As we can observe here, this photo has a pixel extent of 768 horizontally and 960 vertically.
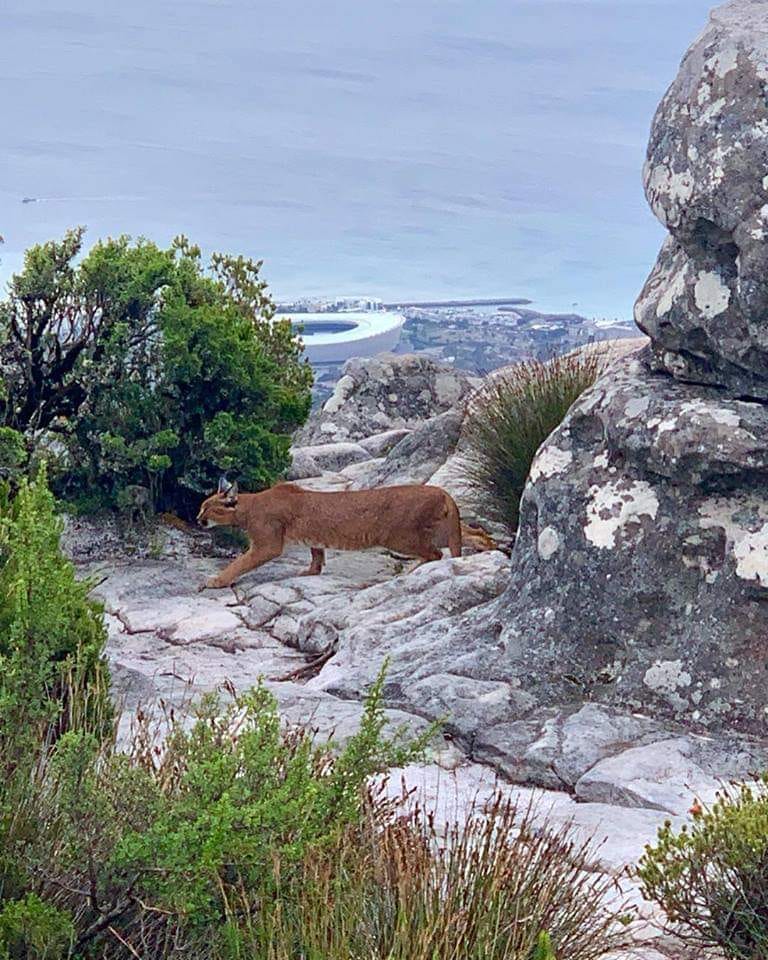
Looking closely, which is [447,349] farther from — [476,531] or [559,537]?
[559,537]

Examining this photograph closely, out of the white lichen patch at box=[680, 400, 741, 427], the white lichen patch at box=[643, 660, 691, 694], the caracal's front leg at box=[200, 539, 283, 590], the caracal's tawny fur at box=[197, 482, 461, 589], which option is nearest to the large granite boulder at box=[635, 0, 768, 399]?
the white lichen patch at box=[680, 400, 741, 427]

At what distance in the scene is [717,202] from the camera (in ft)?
20.6

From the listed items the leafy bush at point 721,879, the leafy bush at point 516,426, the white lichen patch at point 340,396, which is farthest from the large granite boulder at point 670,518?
the white lichen patch at point 340,396

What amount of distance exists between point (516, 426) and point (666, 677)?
14.4ft

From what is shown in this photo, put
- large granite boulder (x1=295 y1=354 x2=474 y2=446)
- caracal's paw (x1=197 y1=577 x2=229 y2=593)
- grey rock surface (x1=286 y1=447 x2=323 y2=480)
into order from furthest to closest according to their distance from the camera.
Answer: large granite boulder (x1=295 y1=354 x2=474 y2=446)
grey rock surface (x1=286 y1=447 x2=323 y2=480)
caracal's paw (x1=197 y1=577 x2=229 y2=593)

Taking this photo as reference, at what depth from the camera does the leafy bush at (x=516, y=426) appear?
1037 centimetres

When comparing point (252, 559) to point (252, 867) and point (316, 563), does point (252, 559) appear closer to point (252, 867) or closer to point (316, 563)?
point (316, 563)

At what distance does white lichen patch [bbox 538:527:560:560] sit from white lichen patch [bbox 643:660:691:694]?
802 millimetres

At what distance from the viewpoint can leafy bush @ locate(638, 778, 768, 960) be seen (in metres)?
3.91

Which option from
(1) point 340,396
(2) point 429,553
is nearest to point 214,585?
(2) point 429,553

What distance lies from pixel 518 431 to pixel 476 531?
927mm

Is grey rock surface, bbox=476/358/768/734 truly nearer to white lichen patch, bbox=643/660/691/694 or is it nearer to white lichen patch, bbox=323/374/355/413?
white lichen patch, bbox=643/660/691/694

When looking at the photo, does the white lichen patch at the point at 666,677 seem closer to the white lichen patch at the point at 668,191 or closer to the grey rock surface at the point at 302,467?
the white lichen patch at the point at 668,191

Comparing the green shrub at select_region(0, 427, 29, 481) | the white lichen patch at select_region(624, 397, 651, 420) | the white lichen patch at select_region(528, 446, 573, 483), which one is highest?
the white lichen patch at select_region(624, 397, 651, 420)
